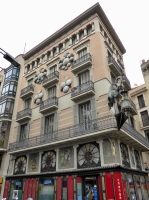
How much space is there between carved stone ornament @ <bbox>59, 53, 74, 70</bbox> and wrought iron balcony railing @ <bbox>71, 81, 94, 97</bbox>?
4024 millimetres

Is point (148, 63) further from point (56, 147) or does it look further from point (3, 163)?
point (3, 163)

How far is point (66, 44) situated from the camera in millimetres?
21000

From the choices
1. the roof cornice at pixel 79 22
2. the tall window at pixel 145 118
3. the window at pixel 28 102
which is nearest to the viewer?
the roof cornice at pixel 79 22

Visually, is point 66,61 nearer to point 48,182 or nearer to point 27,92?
point 27,92

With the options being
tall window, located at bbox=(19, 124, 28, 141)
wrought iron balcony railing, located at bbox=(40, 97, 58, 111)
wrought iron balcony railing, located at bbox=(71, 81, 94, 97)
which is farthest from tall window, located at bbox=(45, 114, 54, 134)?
wrought iron balcony railing, located at bbox=(71, 81, 94, 97)

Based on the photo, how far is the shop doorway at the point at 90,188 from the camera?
11336 millimetres

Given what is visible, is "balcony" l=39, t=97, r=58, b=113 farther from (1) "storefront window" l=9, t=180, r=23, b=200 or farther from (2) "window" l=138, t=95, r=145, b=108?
(2) "window" l=138, t=95, r=145, b=108

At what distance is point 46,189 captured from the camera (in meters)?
13.8

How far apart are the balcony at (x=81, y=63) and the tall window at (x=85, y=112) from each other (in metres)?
3.90

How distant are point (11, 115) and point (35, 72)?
653 cm

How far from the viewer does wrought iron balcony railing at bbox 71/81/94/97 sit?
1469 cm

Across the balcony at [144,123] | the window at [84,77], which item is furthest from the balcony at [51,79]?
the balcony at [144,123]

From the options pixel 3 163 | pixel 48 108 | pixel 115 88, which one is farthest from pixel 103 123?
pixel 3 163

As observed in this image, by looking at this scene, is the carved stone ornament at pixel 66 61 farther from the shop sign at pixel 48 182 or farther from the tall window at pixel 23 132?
the shop sign at pixel 48 182
